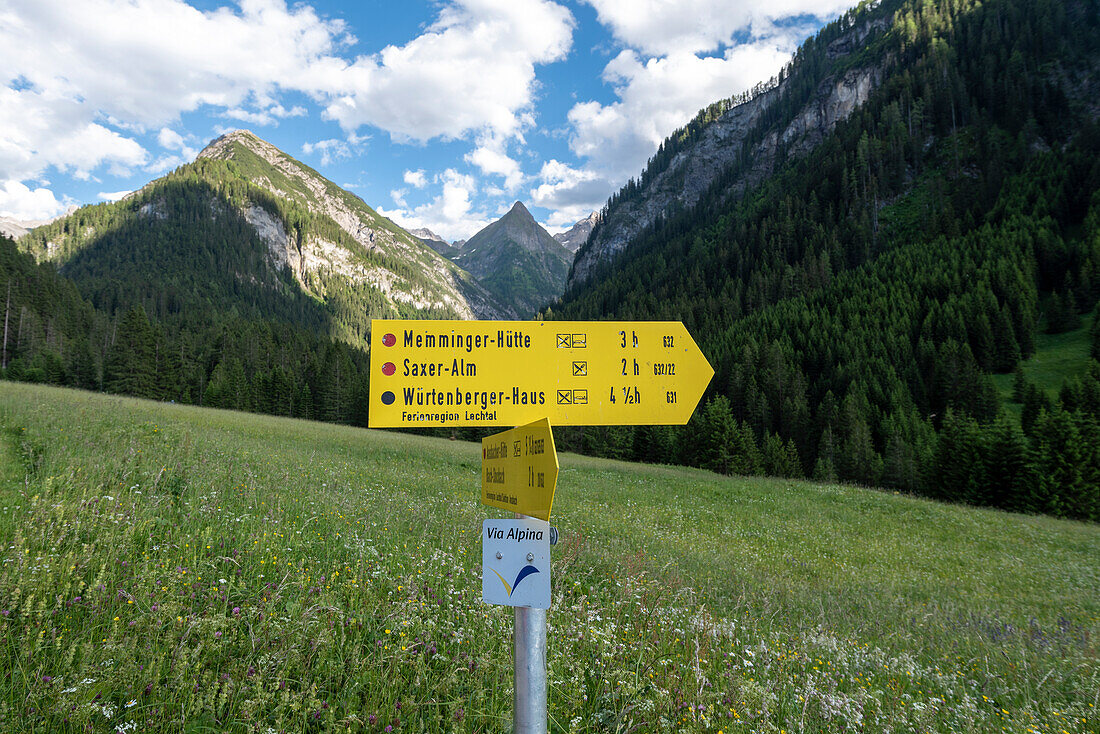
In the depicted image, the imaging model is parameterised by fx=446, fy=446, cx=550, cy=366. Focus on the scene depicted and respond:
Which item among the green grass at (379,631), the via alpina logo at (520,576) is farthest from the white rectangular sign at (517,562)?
the green grass at (379,631)

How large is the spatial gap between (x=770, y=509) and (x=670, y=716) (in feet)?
62.8

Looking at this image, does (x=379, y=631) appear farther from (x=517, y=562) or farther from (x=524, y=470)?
(x=524, y=470)

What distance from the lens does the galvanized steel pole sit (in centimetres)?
174

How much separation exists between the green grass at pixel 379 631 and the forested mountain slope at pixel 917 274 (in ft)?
133

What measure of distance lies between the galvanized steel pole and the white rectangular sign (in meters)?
0.08

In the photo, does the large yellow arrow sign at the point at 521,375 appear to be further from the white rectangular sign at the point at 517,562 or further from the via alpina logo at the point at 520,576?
the via alpina logo at the point at 520,576

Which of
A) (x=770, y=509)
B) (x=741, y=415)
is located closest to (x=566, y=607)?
(x=770, y=509)

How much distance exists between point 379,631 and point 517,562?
227cm

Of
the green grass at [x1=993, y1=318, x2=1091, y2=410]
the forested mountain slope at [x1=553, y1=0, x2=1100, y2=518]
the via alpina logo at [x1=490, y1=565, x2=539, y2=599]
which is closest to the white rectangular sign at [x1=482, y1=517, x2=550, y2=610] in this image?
the via alpina logo at [x1=490, y1=565, x2=539, y2=599]

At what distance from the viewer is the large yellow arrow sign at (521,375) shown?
7.64 feet

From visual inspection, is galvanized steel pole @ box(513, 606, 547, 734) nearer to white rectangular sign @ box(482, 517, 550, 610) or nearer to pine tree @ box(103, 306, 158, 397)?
white rectangular sign @ box(482, 517, 550, 610)

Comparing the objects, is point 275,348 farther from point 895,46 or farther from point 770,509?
point 895,46

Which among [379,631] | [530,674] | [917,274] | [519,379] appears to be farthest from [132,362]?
[917,274]

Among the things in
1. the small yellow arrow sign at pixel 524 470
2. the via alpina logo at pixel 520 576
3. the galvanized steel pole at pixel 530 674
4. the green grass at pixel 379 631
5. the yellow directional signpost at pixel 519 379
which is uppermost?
the yellow directional signpost at pixel 519 379
